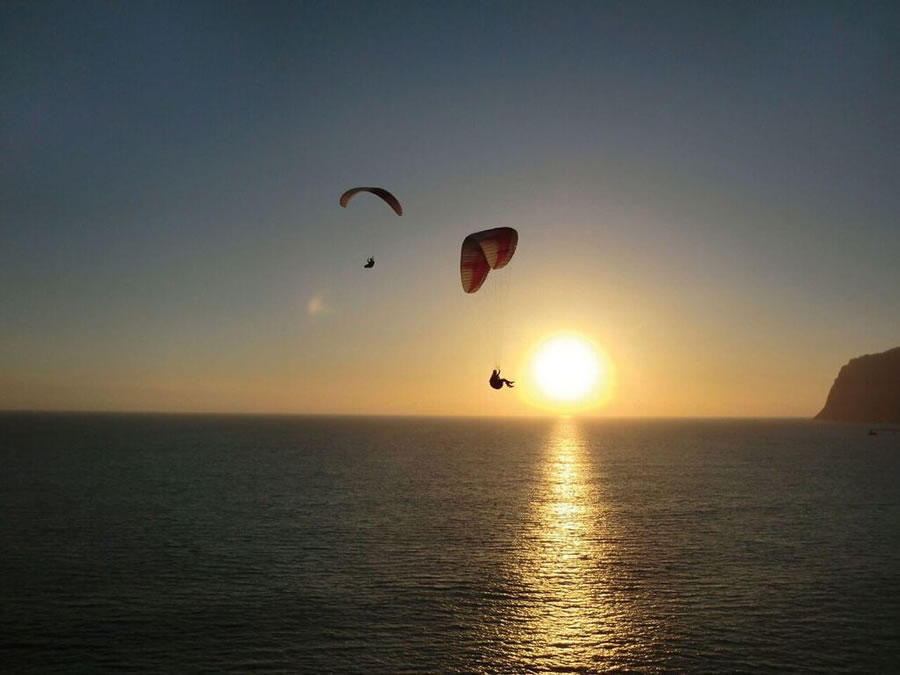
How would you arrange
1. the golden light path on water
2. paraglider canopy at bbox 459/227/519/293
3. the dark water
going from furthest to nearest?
paraglider canopy at bbox 459/227/519/293 → the golden light path on water → the dark water

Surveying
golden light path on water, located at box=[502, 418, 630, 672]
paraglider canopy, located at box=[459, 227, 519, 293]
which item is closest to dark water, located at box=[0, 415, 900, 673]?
golden light path on water, located at box=[502, 418, 630, 672]

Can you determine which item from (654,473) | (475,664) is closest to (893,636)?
(475,664)

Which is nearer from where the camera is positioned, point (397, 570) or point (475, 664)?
point (475, 664)

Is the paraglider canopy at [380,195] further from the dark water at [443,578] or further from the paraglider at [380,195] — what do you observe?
the dark water at [443,578]

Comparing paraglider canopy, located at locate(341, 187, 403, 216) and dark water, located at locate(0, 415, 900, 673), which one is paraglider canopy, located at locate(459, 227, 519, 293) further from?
dark water, located at locate(0, 415, 900, 673)

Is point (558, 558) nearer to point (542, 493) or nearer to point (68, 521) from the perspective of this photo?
point (542, 493)

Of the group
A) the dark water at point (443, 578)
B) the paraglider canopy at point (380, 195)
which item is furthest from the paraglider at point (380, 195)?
the dark water at point (443, 578)
